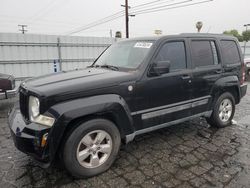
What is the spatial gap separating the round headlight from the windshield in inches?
57.9

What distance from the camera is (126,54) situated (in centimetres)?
369

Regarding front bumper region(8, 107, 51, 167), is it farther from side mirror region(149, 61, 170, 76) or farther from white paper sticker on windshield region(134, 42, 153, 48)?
white paper sticker on windshield region(134, 42, 153, 48)

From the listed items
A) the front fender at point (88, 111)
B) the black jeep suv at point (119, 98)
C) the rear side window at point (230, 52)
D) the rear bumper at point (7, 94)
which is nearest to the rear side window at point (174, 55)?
the black jeep suv at point (119, 98)

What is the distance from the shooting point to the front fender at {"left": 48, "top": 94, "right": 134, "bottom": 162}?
2.44 metres

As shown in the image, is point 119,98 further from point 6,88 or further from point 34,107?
point 6,88

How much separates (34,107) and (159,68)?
1790mm

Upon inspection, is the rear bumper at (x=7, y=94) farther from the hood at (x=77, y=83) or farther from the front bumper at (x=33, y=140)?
the front bumper at (x=33, y=140)

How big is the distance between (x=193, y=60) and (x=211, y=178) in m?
1.99

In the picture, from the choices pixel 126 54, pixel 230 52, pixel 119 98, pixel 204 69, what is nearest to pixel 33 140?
pixel 119 98

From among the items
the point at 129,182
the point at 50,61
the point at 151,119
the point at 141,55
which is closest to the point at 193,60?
the point at 141,55

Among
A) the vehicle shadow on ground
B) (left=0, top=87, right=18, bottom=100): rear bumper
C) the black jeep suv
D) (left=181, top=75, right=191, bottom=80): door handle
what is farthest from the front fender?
(left=0, top=87, right=18, bottom=100): rear bumper

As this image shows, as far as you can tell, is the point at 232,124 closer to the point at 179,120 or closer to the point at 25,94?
the point at 179,120

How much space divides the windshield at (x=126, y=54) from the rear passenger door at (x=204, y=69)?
970 millimetres

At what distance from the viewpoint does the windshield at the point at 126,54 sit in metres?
3.37
